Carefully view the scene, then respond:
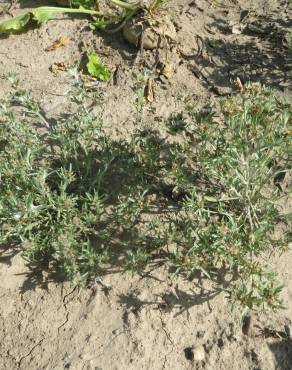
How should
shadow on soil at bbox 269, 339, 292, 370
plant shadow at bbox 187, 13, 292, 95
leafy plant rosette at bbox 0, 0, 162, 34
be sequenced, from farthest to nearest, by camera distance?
leafy plant rosette at bbox 0, 0, 162, 34, plant shadow at bbox 187, 13, 292, 95, shadow on soil at bbox 269, 339, 292, 370

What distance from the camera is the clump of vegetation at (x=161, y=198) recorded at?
2855mm

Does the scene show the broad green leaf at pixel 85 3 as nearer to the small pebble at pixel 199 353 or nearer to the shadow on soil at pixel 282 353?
the small pebble at pixel 199 353

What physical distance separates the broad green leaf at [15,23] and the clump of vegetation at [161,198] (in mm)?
1382

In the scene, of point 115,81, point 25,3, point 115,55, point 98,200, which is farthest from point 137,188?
point 25,3

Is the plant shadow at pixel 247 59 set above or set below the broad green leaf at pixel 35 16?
below

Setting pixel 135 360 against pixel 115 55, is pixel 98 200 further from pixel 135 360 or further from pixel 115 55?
pixel 115 55

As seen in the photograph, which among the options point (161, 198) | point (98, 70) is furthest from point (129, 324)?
point (98, 70)

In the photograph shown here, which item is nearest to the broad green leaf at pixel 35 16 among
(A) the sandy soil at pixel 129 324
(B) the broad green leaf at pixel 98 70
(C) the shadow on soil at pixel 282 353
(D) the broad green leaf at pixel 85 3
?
(D) the broad green leaf at pixel 85 3

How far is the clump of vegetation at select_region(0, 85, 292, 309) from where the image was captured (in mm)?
2855

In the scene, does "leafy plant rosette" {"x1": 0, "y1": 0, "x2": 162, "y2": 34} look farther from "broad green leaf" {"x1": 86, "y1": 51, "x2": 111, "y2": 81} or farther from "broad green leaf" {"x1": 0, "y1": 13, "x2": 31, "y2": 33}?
"broad green leaf" {"x1": 86, "y1": 51, "x2": 111, "y2": 81}

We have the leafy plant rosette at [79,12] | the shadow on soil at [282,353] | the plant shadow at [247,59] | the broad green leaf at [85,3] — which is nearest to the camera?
the shadow on soil at [282,353]

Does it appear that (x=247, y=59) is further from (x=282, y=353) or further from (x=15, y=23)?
(x=282, y=353)

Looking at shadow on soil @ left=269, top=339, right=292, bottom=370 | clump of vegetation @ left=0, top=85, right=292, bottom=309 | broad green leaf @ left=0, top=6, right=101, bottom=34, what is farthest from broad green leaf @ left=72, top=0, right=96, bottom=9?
shadow on soil @ left=269, top=339, right=292, bottom=370

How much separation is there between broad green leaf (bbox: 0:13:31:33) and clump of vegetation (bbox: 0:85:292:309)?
138cm
